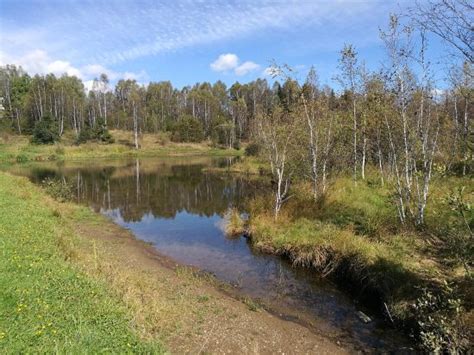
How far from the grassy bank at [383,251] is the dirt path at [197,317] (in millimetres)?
2084

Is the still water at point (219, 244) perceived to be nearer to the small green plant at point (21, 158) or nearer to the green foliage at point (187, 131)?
the small green plant at point (21, 158)

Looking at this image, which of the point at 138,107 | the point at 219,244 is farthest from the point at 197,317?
the point at 138,107

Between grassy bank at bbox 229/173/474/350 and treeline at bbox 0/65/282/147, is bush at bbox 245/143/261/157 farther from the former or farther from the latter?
grassy bank at bbox 229/173/474/350

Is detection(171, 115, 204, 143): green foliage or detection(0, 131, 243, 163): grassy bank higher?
detection(171, 115, 204, 143): green foliage

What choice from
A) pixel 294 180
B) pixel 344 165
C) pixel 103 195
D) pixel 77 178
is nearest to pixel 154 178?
pixel 77 178

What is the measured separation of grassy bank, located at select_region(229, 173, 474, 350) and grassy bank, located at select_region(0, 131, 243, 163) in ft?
164

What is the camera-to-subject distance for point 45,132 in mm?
67312

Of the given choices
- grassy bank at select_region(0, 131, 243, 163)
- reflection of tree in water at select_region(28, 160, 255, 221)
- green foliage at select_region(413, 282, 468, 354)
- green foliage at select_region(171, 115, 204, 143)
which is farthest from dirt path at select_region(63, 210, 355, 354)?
green foliage at select_region(171, 115, 204, 143)

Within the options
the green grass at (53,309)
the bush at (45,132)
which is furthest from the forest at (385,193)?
the bush at (45,132)

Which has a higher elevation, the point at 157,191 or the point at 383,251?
the point at 383,251

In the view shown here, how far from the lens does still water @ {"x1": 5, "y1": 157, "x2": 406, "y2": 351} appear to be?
10.1 meters

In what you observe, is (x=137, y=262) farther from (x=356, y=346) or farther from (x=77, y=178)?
(x=77, y=178)

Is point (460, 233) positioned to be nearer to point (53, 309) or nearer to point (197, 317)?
point (197, 317)

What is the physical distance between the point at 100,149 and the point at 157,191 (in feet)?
137
